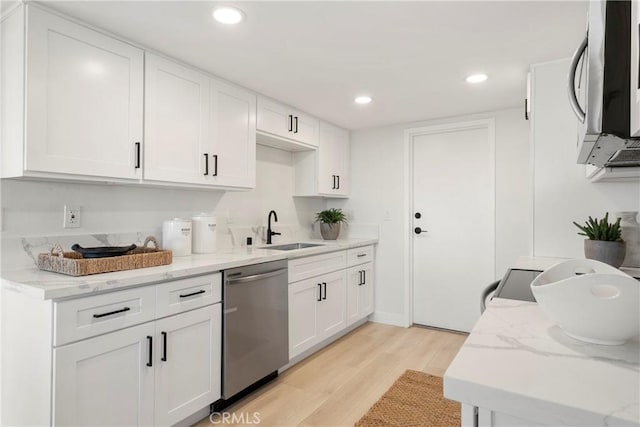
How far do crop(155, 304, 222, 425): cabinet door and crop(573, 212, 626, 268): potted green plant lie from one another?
204cm

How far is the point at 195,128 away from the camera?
7.73 feet

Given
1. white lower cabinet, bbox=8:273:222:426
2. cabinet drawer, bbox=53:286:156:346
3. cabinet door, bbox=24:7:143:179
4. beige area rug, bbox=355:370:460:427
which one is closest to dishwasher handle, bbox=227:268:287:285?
white lower cabinet, bbox=8:273:222:426

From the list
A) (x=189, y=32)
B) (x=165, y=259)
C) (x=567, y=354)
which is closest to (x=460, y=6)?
(x=189, y=32)

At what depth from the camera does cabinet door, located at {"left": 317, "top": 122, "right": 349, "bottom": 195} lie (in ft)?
12.1

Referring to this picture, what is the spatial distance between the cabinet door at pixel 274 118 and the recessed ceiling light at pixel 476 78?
1450 mm

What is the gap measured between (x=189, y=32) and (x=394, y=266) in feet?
9.61

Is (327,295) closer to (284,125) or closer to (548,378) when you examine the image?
(284,125)

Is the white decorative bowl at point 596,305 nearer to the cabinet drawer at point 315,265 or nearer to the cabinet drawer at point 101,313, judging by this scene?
the cabinet drawer at point 101,313

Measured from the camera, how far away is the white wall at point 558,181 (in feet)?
7.15

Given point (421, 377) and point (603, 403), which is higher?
point (603, 403)

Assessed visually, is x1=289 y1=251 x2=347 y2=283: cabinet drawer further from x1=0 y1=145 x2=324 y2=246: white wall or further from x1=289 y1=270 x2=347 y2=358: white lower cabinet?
x1=0 y1=145 x2=324 y2=246: white wall

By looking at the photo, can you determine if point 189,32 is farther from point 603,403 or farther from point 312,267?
point 603,403

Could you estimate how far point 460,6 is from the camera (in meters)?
1.69

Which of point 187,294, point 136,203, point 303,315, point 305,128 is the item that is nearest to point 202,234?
→ point 136,203
